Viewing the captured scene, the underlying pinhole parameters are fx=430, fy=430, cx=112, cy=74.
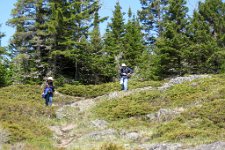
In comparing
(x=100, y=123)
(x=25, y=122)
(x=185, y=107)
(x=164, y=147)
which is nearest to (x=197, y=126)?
(x=164, y=147)

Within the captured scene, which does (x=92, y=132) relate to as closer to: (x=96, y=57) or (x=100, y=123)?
(x=100, y=123)

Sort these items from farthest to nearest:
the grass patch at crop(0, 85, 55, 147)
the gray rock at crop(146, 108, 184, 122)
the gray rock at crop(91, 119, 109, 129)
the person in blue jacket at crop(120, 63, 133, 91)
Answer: the person in blue jacket at crop(120, 63, 133, 91) → the gray rock at crop(91, 119, 109, 129) → the gray rock at crop(146, 108, 184, 122) → the grass patch at crop(0, 85, 55, 147)

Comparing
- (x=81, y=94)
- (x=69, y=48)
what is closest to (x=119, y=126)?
(x=81, y=94)

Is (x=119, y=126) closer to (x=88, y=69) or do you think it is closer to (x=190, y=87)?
(x=190, y=87)

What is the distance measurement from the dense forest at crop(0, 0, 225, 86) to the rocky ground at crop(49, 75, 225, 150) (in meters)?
13.9

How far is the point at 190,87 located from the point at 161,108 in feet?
13.1

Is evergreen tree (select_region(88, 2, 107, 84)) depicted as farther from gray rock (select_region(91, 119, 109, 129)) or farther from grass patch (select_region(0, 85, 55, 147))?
gray rock (select_region(91, 119, 109, 129))

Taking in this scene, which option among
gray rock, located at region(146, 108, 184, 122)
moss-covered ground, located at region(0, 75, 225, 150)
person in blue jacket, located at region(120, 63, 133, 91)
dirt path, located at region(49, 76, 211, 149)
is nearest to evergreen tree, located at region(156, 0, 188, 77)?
moss-covered ground, located at region(0, 75, 225, 150)

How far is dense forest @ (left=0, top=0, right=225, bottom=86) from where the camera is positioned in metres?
37.7

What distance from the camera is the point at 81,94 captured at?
30.2 m

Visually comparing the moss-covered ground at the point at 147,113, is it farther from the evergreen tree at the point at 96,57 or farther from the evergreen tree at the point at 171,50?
the evergreen tree at the point at 171,50

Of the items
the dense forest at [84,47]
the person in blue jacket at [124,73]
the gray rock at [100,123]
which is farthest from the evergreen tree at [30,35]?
the gray rock at [100,123]

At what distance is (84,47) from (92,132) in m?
21.1

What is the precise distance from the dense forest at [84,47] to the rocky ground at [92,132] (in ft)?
45.6
